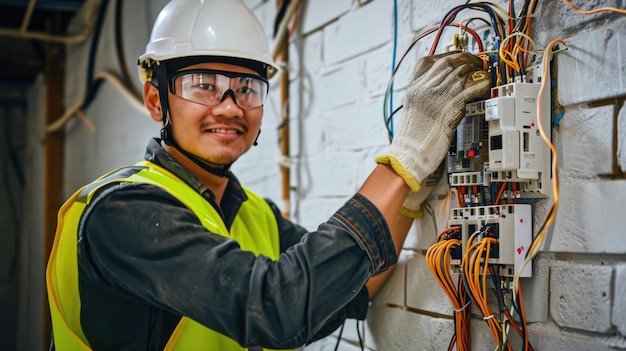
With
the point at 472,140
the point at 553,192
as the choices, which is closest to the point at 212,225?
the point at 472,140

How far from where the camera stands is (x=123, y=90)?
10.3 feet

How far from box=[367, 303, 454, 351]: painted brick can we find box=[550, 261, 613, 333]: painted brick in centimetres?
30

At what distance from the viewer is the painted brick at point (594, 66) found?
3.19 feet

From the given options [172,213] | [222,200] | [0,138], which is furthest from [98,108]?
[172,213]

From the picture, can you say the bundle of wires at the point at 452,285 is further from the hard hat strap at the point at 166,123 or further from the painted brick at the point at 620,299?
the hard hat strap at the point at 166,123

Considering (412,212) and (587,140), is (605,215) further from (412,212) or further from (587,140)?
(412,212)

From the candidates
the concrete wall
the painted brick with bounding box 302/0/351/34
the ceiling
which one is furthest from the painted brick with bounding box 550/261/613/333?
the ceiling

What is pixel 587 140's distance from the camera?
1021 millimetres

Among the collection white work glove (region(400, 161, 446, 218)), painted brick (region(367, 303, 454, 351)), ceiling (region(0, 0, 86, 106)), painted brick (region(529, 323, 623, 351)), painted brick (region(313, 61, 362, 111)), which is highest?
ceiling (region(0, 0, 86, 106))

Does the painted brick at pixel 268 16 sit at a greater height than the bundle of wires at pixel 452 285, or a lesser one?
greater

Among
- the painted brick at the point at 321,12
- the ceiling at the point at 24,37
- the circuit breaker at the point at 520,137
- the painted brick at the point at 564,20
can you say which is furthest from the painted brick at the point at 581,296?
the ceiling at the point at 24,37

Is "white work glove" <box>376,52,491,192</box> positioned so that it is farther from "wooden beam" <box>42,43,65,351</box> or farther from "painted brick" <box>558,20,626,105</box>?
"wooden beam" <box>42,43,65,351</box>

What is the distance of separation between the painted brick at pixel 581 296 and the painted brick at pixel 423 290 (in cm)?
29

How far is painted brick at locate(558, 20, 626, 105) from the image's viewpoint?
97 cm
